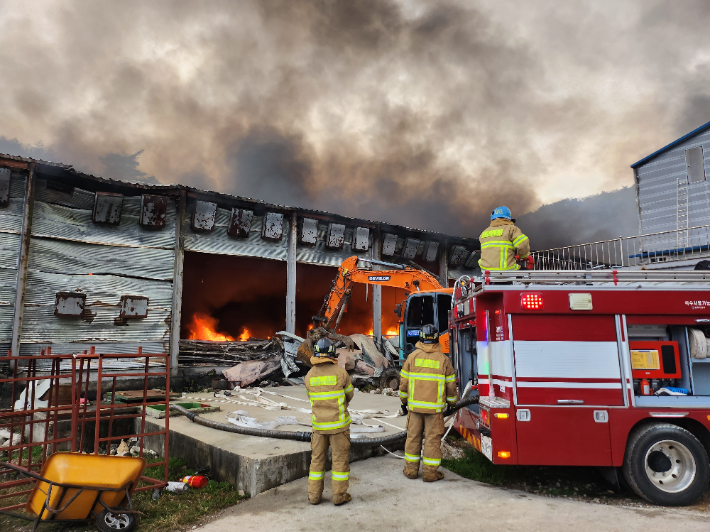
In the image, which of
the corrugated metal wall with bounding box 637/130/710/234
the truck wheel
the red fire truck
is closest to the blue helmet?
the red fire truck

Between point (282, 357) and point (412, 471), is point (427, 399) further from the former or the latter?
point (282, 357)

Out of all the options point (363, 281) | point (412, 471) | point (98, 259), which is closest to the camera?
point (412, 471)

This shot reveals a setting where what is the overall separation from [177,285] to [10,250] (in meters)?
4.14

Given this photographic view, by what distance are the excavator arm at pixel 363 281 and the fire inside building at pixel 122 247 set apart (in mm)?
2129

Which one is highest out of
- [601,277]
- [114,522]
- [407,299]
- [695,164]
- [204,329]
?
[695,164]

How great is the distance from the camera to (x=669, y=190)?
606 inches

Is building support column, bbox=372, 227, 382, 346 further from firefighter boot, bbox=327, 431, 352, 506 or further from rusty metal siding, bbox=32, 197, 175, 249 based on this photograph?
firefighter boot, bbox=327, 431, 352, 506

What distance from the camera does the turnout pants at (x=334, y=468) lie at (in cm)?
502

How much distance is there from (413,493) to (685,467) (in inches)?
118

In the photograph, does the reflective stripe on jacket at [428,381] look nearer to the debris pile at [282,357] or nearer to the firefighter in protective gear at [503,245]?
the firefighter in protective gear at [503,245]

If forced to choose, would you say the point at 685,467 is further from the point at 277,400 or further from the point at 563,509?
the point at 277,400

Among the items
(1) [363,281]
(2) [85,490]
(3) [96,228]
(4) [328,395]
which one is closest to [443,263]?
(1) [363,281]

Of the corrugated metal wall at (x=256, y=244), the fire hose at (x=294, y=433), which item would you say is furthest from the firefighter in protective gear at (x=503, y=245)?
the corrugated metal wall at (x=256, y=244)

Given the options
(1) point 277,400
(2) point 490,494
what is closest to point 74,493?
(2) point 490,494
